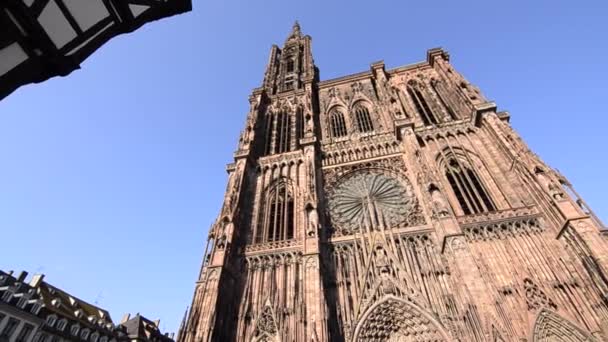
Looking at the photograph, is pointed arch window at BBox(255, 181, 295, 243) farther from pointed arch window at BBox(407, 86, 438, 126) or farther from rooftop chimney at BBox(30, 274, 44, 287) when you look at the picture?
rooftop chimney at BBox(30, 274, 44, 287)

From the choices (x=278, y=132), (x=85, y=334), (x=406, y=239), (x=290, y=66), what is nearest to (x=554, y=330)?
(x=406, y=239)

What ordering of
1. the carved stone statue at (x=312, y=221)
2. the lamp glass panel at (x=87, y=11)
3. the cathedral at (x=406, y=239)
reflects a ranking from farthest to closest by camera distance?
the carved stone statue at (x=312, y=221) → the cathedral at (x=406, y=239) → the lamp glass panel at (x=87, y=11)

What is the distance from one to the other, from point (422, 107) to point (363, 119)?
4.55 m

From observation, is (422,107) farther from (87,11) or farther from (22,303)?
(22,303)

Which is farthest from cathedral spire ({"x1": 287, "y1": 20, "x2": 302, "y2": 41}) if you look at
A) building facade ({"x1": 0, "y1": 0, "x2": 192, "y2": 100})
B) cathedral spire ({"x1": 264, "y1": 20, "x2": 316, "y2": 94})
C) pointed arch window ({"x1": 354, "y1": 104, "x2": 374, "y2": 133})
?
building facade ({"x1": 0, "y1": 0, "x2": 192, "y2": 100})

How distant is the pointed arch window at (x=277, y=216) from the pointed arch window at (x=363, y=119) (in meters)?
8.04

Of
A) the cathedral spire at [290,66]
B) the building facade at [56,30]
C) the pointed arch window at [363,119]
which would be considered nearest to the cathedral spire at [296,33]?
the cathedral spire at [290,66]

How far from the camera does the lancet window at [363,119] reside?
2312 centimetres

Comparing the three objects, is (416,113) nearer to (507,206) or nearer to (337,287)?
(507,206)

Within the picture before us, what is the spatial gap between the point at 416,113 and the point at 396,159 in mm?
4642

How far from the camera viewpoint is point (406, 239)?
1512 cm

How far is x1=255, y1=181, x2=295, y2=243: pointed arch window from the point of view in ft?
56.7

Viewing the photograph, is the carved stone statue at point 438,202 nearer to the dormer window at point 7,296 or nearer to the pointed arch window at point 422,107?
the pointed arch window at point 422,107

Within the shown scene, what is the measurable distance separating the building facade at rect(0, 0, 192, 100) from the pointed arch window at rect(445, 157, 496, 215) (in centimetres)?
1636
